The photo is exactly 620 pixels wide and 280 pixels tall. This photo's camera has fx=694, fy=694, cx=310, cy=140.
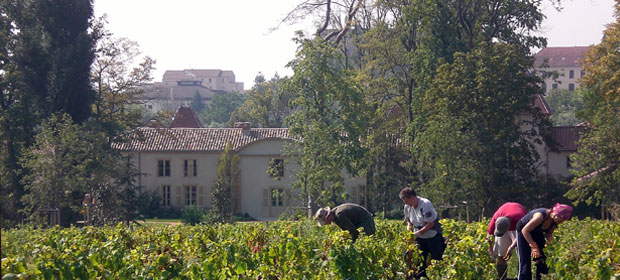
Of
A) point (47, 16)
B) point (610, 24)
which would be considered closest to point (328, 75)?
point (47, 16)

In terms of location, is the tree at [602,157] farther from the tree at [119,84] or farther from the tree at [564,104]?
the tree at [564,104]

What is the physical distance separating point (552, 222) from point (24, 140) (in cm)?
2825

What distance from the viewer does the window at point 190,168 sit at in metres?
44.8

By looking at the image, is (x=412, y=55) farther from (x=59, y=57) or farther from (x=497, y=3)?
(x=59, y=57)

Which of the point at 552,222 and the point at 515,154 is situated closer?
the point at 552,222

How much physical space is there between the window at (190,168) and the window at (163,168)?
45.4 inches

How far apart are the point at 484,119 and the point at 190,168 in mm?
21477

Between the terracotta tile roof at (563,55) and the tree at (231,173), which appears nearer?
the tree at (231,173)

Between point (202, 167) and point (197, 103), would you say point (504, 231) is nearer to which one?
point (202, 167)

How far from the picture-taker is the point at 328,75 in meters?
26.9

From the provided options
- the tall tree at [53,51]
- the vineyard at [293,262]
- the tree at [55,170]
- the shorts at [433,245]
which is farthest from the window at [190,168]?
the shorts at [433,245]

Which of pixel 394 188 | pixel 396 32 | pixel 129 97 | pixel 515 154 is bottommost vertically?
pixel 394 188

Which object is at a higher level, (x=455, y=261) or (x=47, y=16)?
(x=47, y=16)

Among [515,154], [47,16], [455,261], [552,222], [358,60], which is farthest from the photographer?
[358,60]
